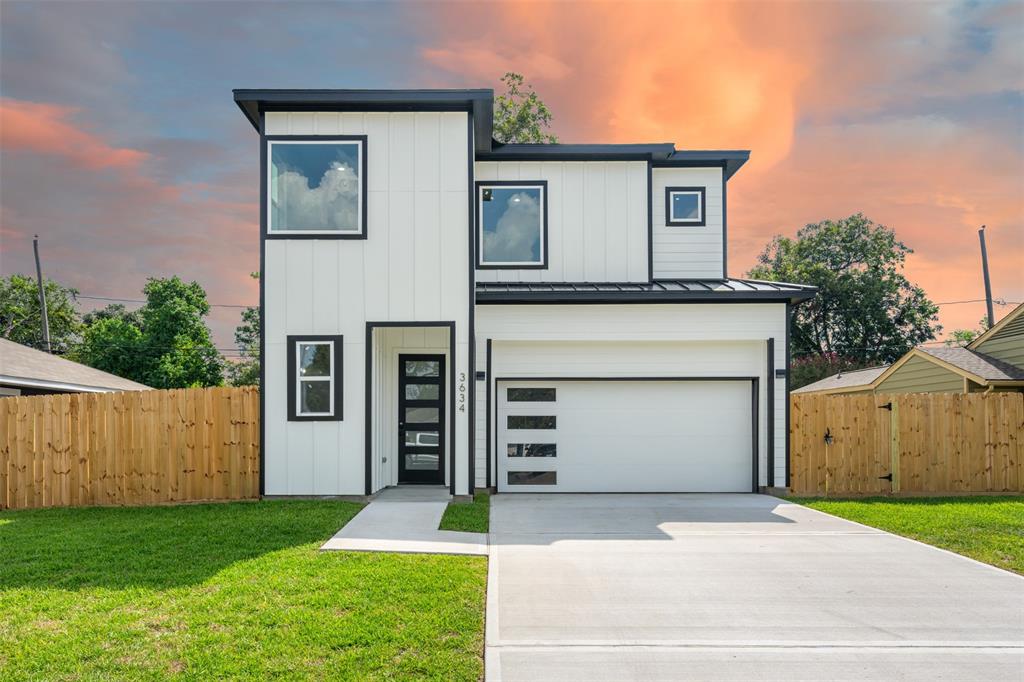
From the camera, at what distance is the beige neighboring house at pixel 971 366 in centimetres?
1425

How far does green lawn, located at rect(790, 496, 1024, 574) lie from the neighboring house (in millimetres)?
1631

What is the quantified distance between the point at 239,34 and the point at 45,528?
10521 mm

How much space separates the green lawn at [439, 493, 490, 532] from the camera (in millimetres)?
8284

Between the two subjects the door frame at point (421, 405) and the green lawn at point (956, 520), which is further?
the door frame at point (421, 405)

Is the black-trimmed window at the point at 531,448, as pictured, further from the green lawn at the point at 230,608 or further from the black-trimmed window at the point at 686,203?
the black-trimmed window at the point at 686,203

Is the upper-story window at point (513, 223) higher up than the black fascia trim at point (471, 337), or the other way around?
the upper-story window at point (513, 223)

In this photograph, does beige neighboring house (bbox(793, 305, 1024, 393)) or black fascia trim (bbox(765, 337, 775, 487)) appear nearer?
black fascia trim (bbox(765, 337, 775, 487))

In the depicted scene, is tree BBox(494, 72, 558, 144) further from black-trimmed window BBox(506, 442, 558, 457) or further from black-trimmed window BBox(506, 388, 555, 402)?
black-trimmed window BBox(506, 442, 558, 457)

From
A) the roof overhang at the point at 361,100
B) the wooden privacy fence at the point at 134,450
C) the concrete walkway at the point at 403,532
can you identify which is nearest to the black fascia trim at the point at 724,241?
the roof overhang at the point at 361,100

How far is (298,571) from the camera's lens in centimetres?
594

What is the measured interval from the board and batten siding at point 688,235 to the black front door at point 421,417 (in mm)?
4716

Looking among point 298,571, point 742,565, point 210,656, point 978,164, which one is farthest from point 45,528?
point 978,164

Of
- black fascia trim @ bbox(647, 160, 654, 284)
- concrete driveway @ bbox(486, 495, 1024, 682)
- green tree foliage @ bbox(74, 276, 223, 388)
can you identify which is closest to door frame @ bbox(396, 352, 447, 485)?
concrete driveway @ bbox(486, 495, 1024, 682)

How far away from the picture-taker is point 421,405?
12.0 metres
